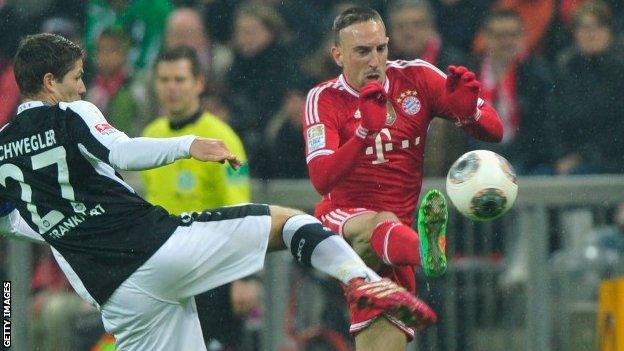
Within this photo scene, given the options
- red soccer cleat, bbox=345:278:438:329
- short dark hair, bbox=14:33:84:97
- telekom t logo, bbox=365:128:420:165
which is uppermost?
short dark hair, bbox=14:33:84:97

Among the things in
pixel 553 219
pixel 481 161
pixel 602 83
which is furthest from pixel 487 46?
→ pixel 481 161

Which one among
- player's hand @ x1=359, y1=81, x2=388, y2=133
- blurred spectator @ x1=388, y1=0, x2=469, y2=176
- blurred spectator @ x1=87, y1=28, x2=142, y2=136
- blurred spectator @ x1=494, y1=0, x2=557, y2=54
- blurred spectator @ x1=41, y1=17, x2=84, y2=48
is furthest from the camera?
blurred spectator @ x1=41, y1=17, x2=84, y2=48

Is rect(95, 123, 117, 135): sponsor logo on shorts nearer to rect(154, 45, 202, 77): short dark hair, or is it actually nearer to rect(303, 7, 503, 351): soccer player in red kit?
rect(303, 7, 503, 351): soccer player in red kit

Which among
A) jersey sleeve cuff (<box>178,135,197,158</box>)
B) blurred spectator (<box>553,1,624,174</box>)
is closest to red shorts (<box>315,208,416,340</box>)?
jersey sleeve cuff (<box>178,135,197,158</box>)

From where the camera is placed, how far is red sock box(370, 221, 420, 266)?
6.85 m

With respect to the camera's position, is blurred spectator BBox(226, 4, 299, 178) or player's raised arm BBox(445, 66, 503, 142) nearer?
player's raised arm BBox(445, 66, 503, 142)

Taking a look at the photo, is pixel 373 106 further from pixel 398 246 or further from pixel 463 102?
pixel 398 246

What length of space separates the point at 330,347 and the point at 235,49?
10.3 feet

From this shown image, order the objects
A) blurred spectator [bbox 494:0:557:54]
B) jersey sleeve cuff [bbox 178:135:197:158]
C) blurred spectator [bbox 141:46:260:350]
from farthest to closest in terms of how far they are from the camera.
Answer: blurred spectator [bbox 494:0:557:54] < blurred spectator [bbox 141:46:260:350] < jersey sleeve cuff [bbox 178:135:197:158]

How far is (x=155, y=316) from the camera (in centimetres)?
647

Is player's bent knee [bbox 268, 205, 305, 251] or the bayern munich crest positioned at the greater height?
the bayern munich crest

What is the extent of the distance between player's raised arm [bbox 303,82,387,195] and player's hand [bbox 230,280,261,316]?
216cm

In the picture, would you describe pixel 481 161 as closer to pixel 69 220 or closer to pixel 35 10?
pixel 69 220

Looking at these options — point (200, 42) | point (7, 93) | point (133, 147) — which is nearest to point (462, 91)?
point (133, 147)
